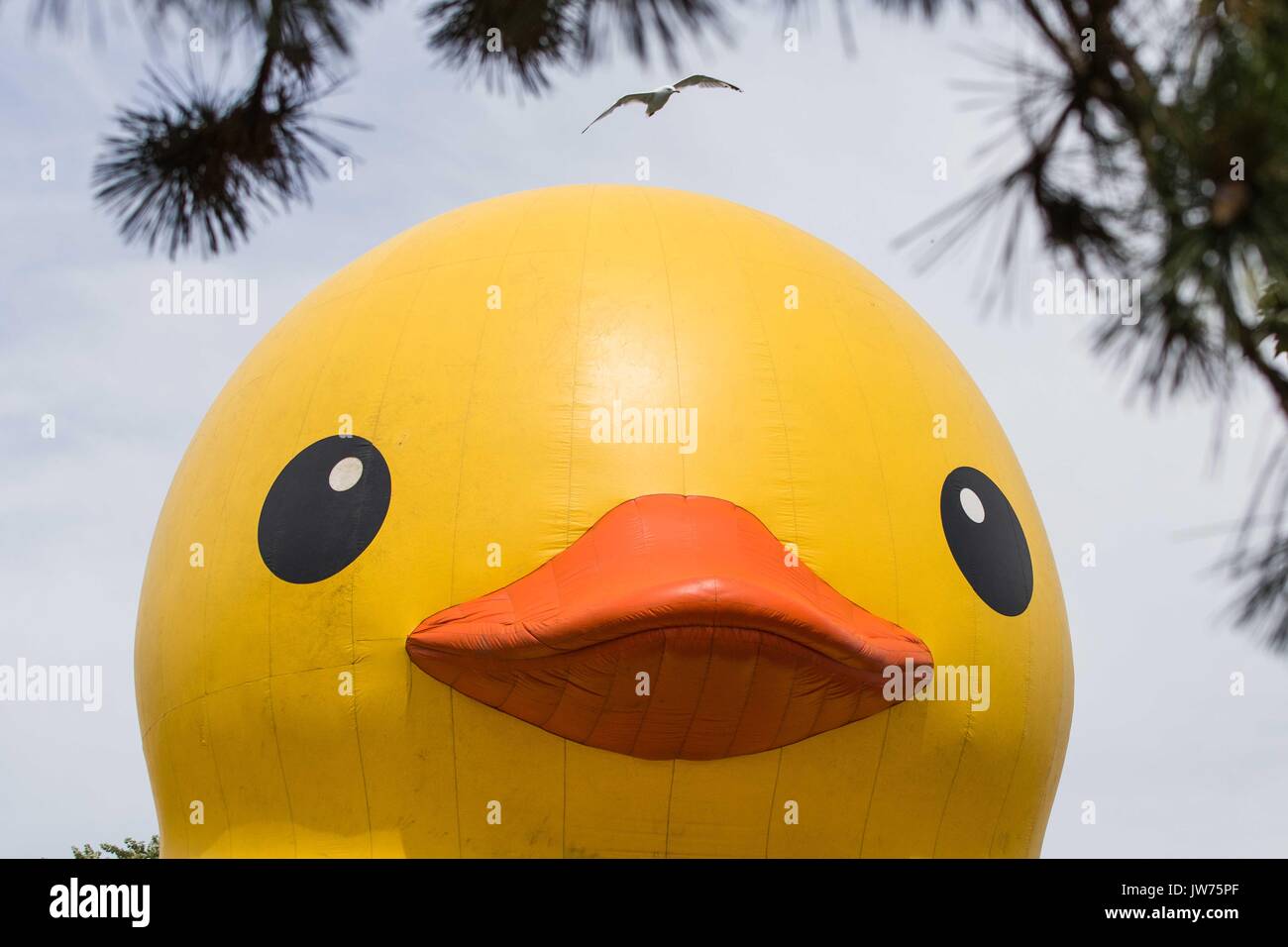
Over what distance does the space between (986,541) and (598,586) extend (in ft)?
9.41

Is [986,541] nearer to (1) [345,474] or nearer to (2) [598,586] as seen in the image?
(2) [598,586]

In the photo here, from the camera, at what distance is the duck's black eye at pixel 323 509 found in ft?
29.2

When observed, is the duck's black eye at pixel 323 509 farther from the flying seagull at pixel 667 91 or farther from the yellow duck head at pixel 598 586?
the flying seagull at pixel 667 91

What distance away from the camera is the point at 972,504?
31.9 feet

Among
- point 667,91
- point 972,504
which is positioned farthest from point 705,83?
point 972,504

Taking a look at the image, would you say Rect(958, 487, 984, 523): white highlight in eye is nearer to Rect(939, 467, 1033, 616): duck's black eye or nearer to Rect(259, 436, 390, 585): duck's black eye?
Rect(939, 467, 1033, 616): duck's black eye

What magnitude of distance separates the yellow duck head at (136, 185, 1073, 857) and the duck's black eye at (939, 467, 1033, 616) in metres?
0.03

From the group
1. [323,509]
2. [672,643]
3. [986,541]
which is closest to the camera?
[672,643]

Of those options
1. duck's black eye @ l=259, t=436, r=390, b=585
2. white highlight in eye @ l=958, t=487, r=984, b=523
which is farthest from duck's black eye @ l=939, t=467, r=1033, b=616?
duck's black eye @ l=259, t=436, r=390, b=585

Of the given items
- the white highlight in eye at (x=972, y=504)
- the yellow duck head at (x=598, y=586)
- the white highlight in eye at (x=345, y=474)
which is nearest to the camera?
the yellow duck head at (x=598, y=586)

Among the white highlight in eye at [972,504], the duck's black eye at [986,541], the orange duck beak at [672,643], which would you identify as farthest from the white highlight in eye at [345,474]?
the white highlight in eye at [972,504]

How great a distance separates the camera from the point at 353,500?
8.97 m

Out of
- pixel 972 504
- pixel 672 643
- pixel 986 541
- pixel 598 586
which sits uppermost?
pixel 972 504

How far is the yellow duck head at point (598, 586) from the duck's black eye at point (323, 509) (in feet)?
0.07
